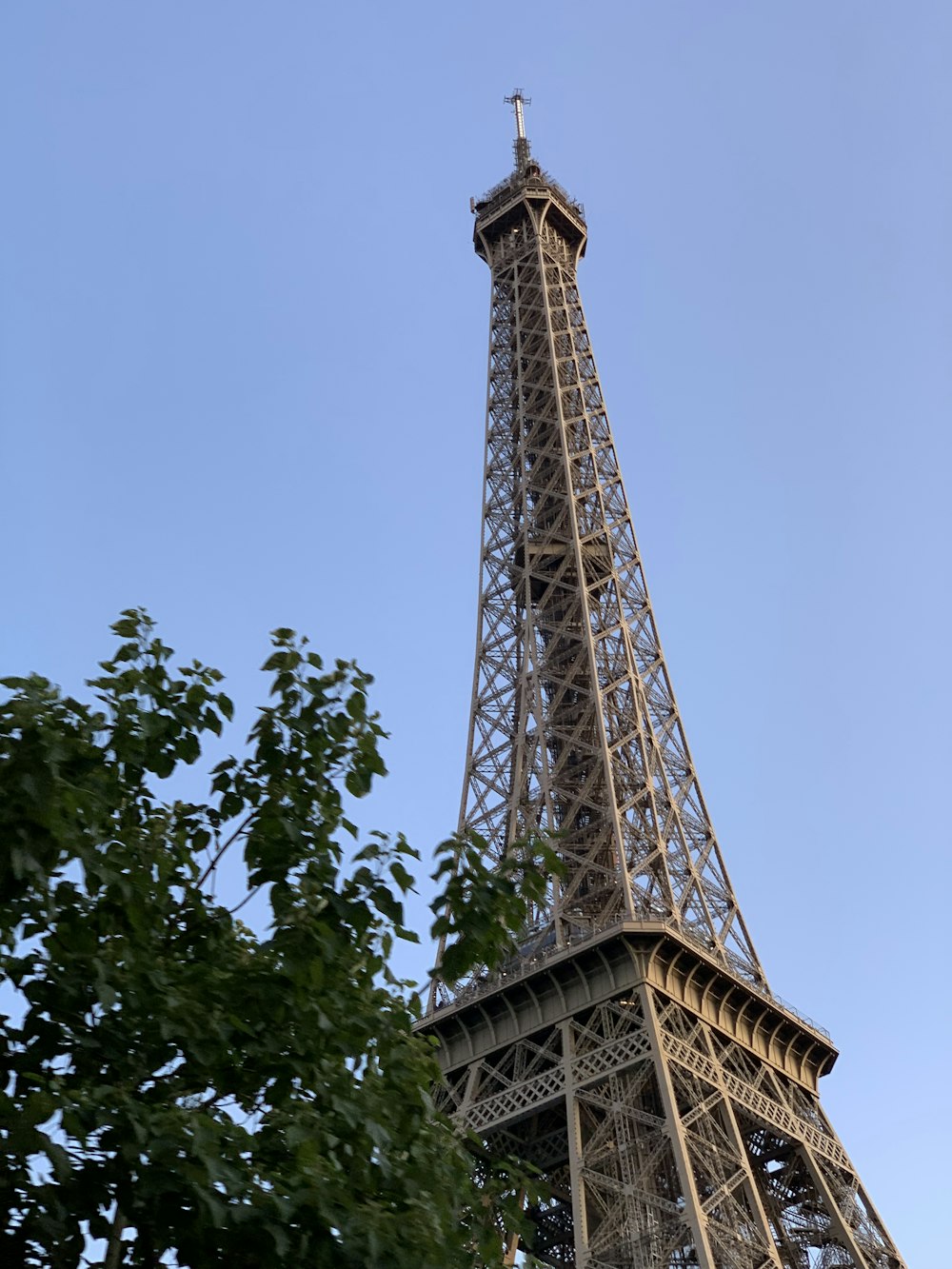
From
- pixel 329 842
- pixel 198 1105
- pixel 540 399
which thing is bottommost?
pixel 198 1105

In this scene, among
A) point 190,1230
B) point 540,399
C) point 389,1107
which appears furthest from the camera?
point 540,399

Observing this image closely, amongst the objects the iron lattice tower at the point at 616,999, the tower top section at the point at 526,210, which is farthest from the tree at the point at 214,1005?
the tower top section at the point at 526,210

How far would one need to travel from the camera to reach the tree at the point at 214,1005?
899 cm

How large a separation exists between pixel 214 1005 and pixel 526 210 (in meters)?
58.9

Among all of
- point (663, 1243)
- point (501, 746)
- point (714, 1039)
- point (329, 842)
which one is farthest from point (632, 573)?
point (329, 842)

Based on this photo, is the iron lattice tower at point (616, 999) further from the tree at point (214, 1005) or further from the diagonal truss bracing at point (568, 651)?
the tree at point (214, 1005)

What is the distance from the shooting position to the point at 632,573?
54188mm

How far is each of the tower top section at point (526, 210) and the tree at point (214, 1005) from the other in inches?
2202

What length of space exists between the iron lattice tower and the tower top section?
13477 millimetres

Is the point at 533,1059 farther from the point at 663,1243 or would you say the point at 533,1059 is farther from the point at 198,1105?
the point at 198,1105

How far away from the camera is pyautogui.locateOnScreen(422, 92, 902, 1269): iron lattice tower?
34812mm

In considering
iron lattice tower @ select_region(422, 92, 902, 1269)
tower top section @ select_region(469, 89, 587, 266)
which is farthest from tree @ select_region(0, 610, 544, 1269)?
tower top section @ select_region(469, 89, 587, 266)

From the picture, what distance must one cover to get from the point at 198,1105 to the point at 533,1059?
29.7 metres

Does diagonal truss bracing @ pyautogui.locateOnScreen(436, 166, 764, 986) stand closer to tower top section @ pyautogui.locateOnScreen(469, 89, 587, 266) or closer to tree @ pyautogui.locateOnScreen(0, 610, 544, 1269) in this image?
tower top section @ pyautogui.locateOnScreen(469, 89, 587, 266)
